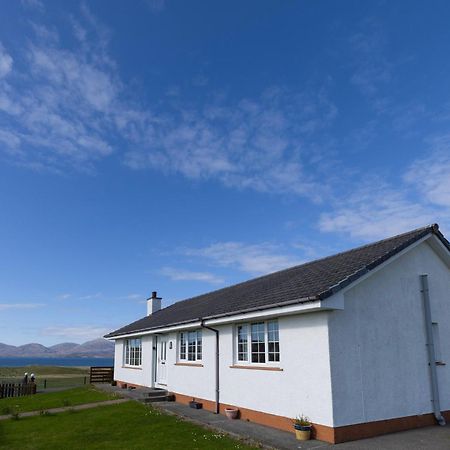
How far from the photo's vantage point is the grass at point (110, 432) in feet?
34.4

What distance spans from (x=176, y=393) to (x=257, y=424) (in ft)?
22.0

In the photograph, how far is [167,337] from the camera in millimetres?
20312

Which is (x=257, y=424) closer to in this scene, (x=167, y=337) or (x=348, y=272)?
(x=348, y=272)

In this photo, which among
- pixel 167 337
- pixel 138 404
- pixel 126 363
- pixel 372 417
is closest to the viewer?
pixel 372 417

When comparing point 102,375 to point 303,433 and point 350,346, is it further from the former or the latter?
point 350,346

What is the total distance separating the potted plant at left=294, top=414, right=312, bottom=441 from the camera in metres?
10.1

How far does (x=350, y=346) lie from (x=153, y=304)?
2252cm

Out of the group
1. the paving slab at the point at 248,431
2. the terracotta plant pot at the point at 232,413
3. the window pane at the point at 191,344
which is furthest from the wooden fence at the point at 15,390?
the terracotta plant pot at the point at 232,413

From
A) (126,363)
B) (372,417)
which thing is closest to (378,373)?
(372,417)

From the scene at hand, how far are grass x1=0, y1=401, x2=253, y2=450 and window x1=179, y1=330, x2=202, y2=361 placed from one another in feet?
8.75

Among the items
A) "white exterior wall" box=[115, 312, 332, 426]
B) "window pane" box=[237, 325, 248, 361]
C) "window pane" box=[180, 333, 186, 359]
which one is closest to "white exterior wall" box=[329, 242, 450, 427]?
"white exterior wall" box=[115, 312, 332, 426]

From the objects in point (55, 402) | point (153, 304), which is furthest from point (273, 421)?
point (153, 304)

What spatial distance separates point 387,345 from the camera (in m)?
11.4

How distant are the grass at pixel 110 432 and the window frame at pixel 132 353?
8.25m
